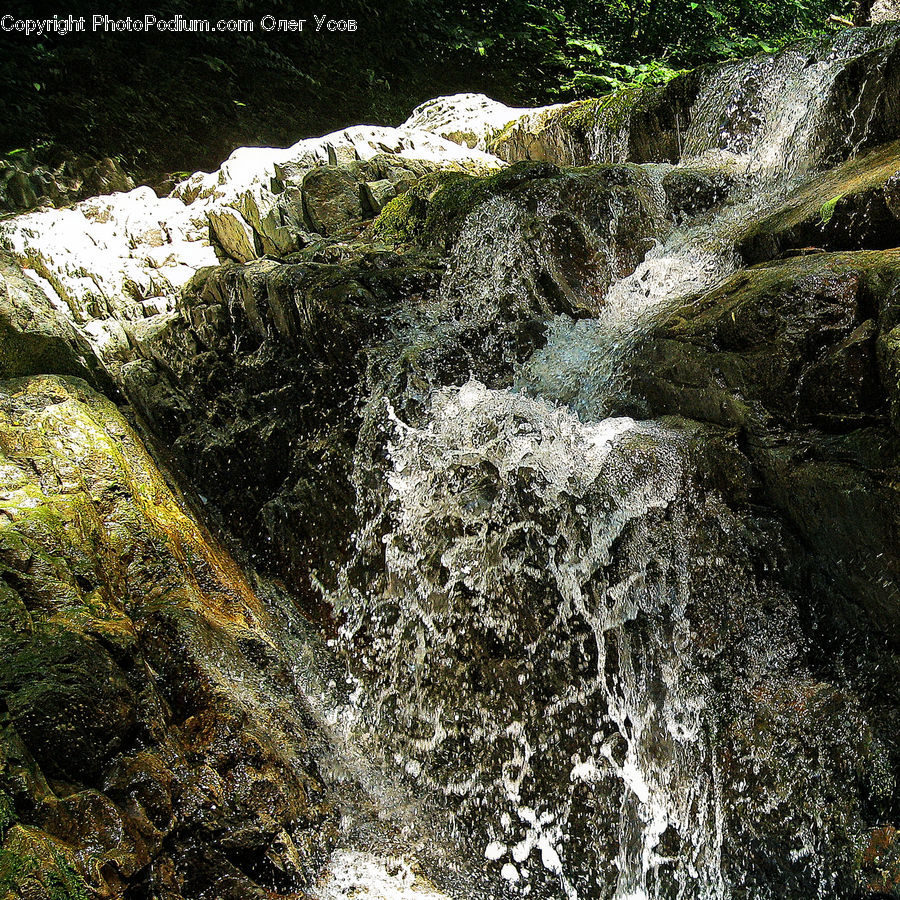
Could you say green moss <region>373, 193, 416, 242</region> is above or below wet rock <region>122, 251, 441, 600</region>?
above

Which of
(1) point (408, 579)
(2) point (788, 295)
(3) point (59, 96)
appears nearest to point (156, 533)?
(1) point (408, 579)

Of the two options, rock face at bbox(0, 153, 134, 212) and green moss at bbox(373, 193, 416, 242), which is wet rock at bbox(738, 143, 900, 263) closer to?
green moss at bbox(373, 193, 416, 242)

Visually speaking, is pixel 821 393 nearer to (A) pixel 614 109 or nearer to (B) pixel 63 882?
(B) pixel 63 882

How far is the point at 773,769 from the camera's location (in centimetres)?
347

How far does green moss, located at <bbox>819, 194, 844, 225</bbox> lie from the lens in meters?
4.39

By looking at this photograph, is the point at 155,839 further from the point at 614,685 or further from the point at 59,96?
the point at 59,96

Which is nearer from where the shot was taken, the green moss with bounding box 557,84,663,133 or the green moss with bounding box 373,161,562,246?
the green moss with bounding box 373,161,562,246

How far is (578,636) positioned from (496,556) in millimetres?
691

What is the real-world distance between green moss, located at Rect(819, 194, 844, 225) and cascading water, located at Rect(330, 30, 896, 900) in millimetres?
763

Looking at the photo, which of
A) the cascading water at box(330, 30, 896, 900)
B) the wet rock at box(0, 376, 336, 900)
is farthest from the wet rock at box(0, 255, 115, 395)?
the cascading water at box(330, 30, 896, 900)

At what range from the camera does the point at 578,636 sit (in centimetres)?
414

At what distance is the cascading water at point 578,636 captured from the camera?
363 cm

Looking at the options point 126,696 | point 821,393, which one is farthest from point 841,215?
point 126,696

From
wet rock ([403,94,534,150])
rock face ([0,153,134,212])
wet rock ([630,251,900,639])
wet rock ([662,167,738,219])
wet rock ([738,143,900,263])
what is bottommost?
wet rock ([630,251,900,639])
